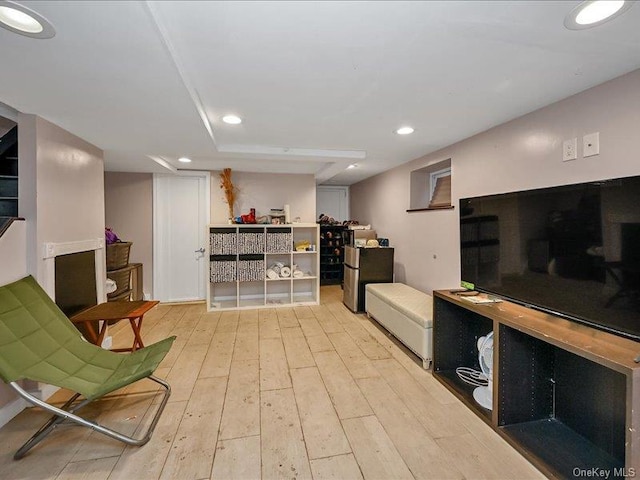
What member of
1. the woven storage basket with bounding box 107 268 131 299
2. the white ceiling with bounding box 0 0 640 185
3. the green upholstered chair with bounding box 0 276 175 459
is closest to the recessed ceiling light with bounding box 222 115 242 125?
the white ceiling with bounding box 0 0 640 185

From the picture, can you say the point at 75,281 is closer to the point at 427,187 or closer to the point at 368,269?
the point at 368,269

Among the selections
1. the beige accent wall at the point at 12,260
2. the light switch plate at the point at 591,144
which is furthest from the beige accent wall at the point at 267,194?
the light switch plate at the point at 591,144

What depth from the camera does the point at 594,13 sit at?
124cm

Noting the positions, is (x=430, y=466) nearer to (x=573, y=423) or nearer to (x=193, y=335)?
(x=573, y=423)

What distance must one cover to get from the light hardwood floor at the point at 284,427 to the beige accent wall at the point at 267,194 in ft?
7.97

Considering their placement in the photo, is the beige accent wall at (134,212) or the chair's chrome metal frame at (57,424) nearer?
the chair's chrome metal frame at (57,424)

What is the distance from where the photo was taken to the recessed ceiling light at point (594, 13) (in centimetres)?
118

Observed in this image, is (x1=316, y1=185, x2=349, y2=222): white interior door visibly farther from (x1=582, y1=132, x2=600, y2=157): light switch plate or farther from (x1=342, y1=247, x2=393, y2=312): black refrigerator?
(x1=582, y1=132, x2=600, y2=157): light switch plate

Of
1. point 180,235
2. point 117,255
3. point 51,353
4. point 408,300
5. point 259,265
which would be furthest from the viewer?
point 180,235

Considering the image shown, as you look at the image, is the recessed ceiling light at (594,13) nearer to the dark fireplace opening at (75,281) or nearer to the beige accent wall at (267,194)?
the dark fireplace opening at (75,281)

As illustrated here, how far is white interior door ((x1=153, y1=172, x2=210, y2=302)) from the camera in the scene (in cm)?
469

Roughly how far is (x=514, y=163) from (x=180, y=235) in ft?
14.7

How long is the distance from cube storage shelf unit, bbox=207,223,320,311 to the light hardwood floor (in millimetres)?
1483

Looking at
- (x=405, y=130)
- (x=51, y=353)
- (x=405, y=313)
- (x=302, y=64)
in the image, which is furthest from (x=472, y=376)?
(x=51, y=353)
